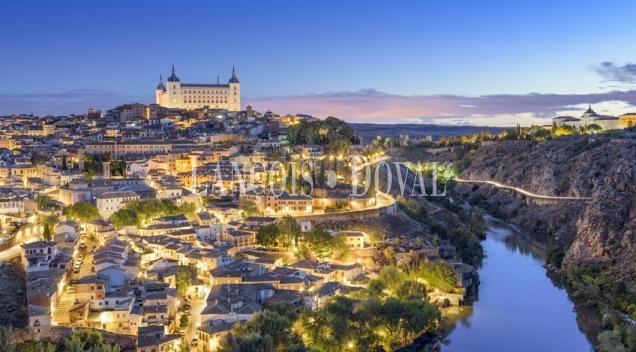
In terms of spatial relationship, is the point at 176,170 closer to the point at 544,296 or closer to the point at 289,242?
the point at 289,242

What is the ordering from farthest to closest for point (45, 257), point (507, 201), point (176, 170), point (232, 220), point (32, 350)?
point (507, 201), point (176, 170), point (232, 220), point (45, 257), point (32, 350)

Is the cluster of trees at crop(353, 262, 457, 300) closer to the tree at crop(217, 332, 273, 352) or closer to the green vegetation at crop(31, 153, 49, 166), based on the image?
the tree at crop(217, 332, 273, 352)

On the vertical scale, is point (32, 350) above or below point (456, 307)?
above

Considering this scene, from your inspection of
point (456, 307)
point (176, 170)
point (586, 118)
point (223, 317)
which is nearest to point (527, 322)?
point (456, 307)

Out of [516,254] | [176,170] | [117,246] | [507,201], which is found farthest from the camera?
[507,201]

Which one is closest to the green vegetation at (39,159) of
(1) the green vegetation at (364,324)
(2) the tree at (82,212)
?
(2) the tree at (82,212)

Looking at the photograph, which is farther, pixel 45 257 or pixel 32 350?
pixel 45 257

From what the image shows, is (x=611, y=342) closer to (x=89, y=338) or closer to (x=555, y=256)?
(x=89, y=338)
